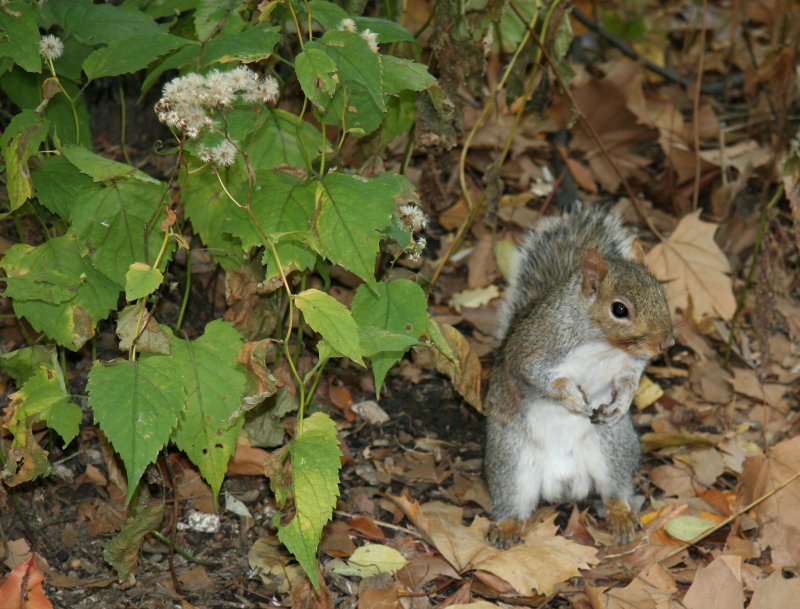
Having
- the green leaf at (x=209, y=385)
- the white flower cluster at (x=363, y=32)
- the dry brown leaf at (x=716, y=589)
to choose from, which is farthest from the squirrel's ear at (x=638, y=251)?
the green leaf at (x=209, y=385)

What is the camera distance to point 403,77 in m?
2.86

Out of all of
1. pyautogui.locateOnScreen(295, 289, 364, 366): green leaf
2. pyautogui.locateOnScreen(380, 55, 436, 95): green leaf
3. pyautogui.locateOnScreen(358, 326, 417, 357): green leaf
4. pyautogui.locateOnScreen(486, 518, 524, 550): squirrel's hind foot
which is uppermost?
pyautogui.locateOnScreen(380, 55, 436, 95): green leaf

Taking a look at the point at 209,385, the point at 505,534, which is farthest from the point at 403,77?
the point at 505,534

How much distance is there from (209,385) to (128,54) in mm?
858

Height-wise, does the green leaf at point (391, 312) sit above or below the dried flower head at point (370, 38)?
below

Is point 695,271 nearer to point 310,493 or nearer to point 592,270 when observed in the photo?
point 592,270

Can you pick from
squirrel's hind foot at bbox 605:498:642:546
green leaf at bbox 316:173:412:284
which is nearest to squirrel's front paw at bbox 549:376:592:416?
squirrel's hind foot at bbox 605:498:642:546

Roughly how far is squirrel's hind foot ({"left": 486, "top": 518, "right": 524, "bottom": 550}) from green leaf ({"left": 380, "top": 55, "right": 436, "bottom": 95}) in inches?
59.5

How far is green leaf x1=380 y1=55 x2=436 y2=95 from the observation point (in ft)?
9.32

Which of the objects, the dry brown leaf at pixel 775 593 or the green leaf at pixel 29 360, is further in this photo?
the dry brown leaf at pixel 775 593

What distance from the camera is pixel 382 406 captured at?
Answer: 3998 millimetres

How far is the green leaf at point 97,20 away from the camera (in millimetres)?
2912

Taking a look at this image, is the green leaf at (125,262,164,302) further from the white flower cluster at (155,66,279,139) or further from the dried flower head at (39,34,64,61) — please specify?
the dried flower head at (39,34,64,61)

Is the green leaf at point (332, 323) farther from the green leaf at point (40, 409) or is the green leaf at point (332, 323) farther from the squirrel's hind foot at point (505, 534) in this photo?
the squirrel's hind foot at point (505, 534)
